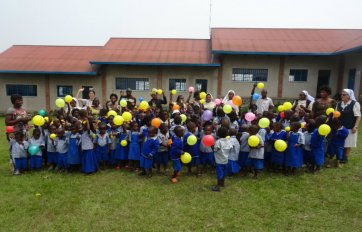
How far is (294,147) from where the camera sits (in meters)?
4.46

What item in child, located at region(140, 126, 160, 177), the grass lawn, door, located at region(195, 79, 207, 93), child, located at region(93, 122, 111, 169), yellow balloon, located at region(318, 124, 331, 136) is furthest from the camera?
door, located at region(195, 79, 207, 93)

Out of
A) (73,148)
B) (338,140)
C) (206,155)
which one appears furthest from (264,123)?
(73,148)

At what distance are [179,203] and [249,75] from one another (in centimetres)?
Answer: 1231

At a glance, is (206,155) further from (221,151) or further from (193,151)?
(221,151)

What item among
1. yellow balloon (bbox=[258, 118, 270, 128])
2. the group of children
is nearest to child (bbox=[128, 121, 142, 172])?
the group of children

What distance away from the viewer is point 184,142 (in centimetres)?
452

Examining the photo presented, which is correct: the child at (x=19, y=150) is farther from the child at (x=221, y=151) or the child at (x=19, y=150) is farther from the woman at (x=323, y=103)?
the woman at (x=323, y=103)

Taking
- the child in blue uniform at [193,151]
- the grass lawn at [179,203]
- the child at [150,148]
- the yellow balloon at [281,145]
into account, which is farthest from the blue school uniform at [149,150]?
the yellow balloon at [281,145]

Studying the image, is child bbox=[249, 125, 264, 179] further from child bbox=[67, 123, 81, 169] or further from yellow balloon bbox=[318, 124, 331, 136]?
child bbox=[67, 123, 81, 169]

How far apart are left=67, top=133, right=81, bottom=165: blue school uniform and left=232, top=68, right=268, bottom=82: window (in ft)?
37.8

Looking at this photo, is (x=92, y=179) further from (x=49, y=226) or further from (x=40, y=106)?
(x=40, y=106)

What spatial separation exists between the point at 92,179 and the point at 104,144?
2.19 feet

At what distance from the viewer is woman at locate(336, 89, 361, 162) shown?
15.5 feet

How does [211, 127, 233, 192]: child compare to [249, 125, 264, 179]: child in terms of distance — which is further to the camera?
[249, 125, 264, 179]: child
